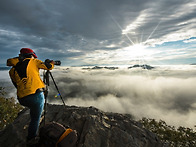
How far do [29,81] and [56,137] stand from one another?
234 centimetres

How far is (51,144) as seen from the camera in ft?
11.9

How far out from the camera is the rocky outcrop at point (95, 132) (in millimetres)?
5743

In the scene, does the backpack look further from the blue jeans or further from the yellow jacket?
the yellow jacket

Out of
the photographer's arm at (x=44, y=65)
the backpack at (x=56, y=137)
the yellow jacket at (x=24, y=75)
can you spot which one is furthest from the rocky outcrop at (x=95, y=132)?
the photographer's arm at (x=44, y=65)

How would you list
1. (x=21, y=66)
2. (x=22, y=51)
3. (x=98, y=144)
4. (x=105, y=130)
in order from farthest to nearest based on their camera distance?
(x=105, y=130) < (x=98, y=144) < (x=22, y=51) < (x=21, y=66)

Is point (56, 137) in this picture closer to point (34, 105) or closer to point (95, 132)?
point (34, 105)

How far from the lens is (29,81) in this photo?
159 inches

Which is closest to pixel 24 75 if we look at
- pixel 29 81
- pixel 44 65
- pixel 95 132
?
pixel 29 81

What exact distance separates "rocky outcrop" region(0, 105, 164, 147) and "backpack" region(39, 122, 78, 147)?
2192 mm

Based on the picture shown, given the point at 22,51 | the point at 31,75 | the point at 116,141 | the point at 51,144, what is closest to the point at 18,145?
the point at 51,144

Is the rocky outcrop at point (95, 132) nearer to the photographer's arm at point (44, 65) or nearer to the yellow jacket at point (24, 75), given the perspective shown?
the yellow jacket at point (24, 75)

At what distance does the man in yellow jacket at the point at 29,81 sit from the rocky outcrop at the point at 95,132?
7.81ft

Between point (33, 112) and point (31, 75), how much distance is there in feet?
5.30

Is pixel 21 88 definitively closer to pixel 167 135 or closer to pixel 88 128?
pixel 88 128
